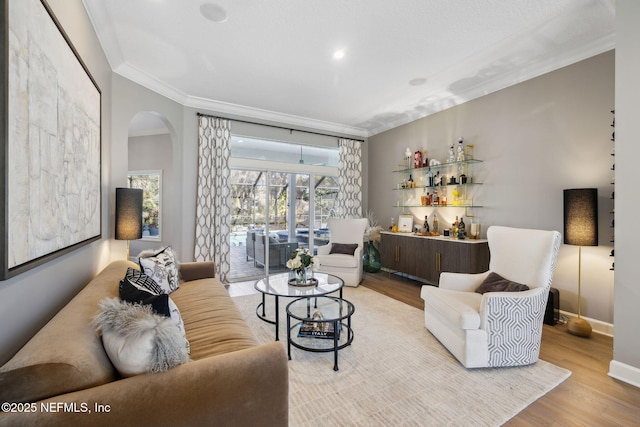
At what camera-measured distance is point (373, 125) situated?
5.87 m

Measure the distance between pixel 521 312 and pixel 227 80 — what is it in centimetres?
420

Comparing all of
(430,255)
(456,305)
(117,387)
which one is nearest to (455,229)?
(430,255)

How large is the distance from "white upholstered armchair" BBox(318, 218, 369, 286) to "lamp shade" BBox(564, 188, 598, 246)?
8.73 ft

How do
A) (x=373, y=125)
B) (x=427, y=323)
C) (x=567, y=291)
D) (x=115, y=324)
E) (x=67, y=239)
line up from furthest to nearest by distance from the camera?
(x=373, y=125)
(x=567, y=291)
(x=427, y=323)
(x=67, y=239)
(x=115, y=324)

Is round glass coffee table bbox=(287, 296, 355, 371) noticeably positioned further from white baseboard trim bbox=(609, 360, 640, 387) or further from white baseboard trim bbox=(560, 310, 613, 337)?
white baseboard trim bbox=(560, 310, 613, 337)

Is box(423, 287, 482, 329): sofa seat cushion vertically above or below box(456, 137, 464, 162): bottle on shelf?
below

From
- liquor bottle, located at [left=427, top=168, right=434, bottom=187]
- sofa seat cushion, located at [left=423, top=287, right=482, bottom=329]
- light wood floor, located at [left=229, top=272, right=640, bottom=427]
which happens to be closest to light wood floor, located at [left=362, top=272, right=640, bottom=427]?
light wood floor, located at [left=229, top=272, right=640, bottom=427]

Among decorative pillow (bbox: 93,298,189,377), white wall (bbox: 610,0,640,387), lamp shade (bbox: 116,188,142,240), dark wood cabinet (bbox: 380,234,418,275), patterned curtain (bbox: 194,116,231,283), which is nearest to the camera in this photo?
decorative pillow (bbox: 93,298,189,377)

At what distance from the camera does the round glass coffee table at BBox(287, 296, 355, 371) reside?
2.37 m

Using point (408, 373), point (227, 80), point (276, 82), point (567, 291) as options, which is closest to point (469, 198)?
point (567, 291)

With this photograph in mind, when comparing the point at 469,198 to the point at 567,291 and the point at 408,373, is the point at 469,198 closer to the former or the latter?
the point at 567,291

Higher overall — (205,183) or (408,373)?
(205,183)

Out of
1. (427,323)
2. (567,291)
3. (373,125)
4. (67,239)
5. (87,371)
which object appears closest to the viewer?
(87,371)

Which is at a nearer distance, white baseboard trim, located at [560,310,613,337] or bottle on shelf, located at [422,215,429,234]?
white baseboard trim, located at [560,310,613,337]
